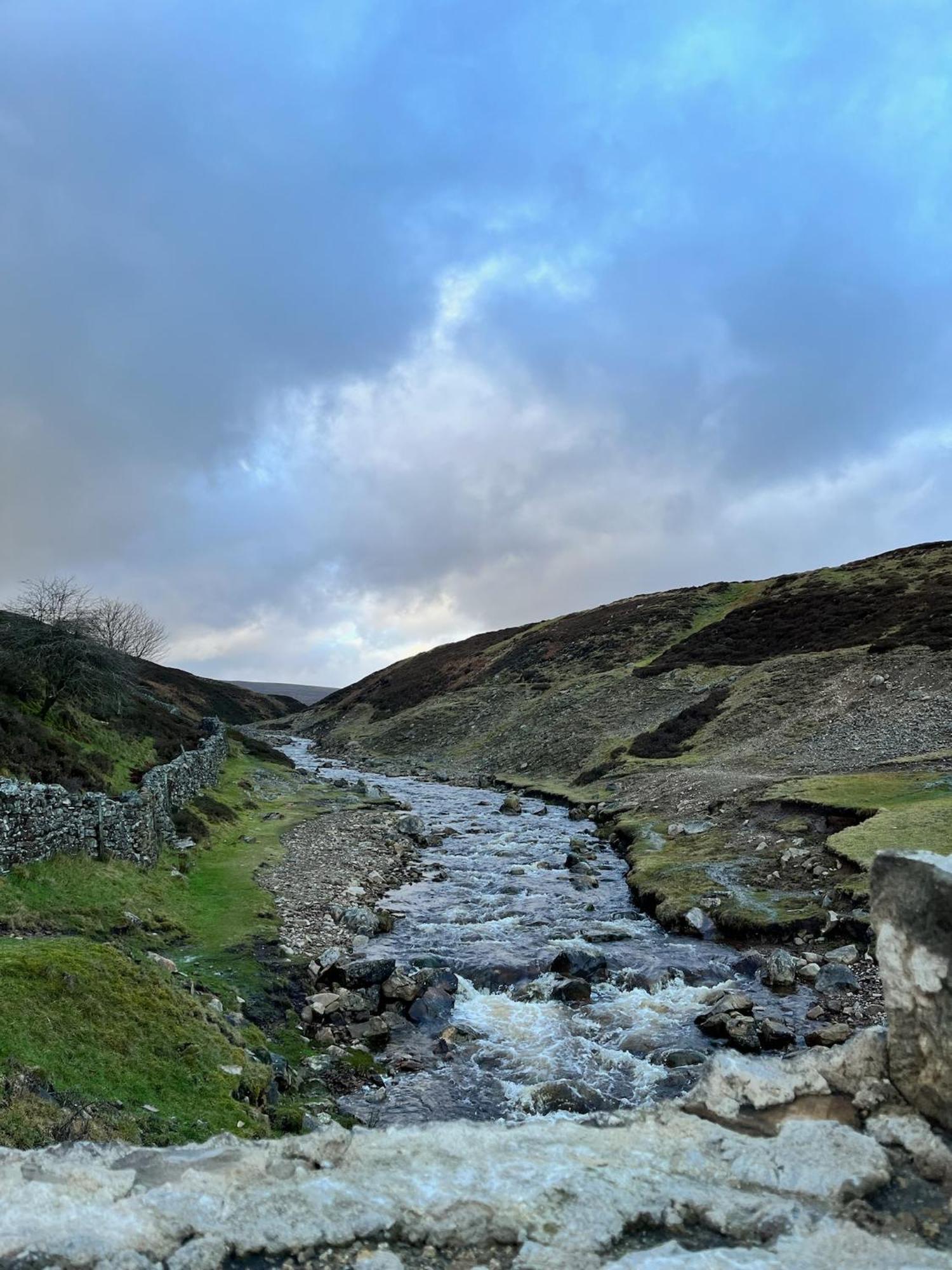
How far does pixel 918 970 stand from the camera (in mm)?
5562

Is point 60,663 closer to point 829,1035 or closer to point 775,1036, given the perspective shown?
point 775,1036

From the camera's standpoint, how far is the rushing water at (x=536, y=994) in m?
12.5

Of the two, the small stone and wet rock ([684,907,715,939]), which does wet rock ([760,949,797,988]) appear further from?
wet rock ([684,907,715,939])

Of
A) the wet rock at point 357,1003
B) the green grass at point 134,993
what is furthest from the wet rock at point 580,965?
the green grass at point 134,993

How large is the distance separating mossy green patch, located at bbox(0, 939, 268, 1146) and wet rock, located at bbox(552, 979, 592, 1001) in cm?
747

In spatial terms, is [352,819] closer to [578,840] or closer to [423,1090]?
[578,840]

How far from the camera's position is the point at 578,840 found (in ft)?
108

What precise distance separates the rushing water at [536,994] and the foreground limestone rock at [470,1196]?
702 centimetres

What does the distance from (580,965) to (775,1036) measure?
5.22 m

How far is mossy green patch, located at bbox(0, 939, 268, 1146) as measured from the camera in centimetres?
920

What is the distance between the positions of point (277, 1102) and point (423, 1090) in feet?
8.39

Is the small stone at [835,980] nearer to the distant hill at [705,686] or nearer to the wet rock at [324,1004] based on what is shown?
the wet rock at [324,1004]

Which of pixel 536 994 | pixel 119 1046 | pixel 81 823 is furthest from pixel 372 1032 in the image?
pixel 81 823

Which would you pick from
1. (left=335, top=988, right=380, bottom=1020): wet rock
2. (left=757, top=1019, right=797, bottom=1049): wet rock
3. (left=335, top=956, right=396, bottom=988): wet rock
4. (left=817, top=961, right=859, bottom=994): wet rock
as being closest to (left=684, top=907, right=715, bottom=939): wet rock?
(left=817, top=961, right=859, bottom=994): wet rock
